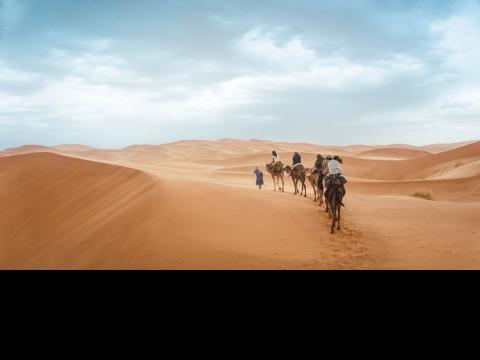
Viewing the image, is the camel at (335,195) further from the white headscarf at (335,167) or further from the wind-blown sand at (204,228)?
the wind-blown sand at (204,228)

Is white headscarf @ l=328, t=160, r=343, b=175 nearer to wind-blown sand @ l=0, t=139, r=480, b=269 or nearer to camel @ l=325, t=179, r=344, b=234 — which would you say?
camel @ l=325, t=179, r=344, b=234

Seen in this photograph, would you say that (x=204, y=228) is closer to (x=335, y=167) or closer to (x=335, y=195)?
(x=335, y=195)

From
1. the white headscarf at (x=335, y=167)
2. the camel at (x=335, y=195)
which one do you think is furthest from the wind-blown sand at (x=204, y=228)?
the white headscarf at (x=335, y=167)

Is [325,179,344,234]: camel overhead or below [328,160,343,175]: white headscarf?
below

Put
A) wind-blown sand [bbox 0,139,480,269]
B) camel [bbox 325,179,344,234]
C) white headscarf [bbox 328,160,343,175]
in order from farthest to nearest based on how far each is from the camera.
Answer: white headscarf [bbox 328,160,343,175] < camel [bbox 325,179,344,234] < wind-blown sand [bbox 0,139,480,269]

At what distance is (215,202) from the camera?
11.6 metres

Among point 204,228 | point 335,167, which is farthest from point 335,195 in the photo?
point 204,228

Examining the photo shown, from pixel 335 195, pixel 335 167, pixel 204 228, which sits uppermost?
pixel 335 167

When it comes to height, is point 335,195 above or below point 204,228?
above

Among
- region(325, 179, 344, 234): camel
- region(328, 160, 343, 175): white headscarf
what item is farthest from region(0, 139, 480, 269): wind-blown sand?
region(328, 160, 343, 175): white headscarf
